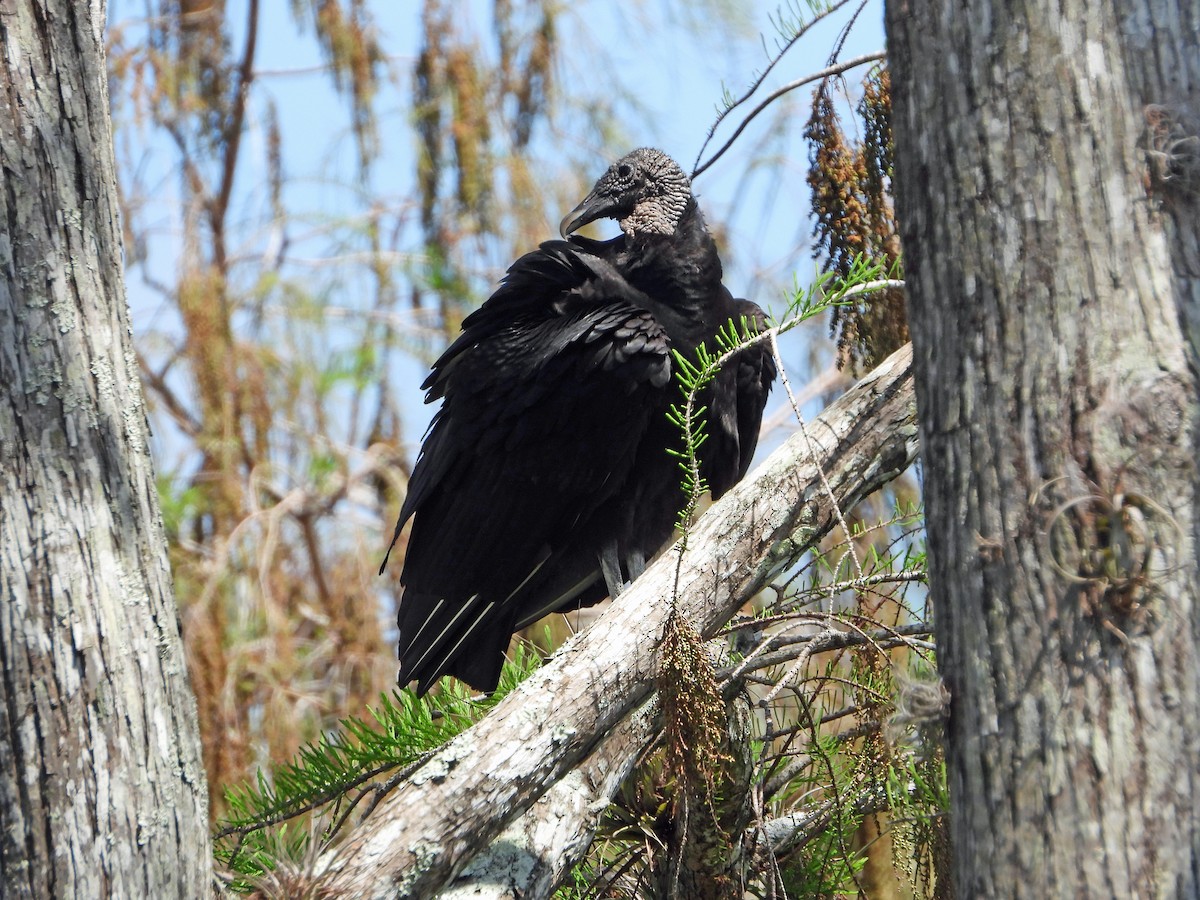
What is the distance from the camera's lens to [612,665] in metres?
1.93

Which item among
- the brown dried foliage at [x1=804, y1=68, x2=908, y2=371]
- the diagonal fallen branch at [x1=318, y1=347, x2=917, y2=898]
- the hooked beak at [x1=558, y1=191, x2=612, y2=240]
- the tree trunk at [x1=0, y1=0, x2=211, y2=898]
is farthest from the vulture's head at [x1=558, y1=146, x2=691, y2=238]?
the tree trunk at [x1=0, y1=0, x2=211, y2=898]

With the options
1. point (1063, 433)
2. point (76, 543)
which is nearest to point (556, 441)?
point (76, 543)

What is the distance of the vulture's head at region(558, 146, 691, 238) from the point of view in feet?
11.2

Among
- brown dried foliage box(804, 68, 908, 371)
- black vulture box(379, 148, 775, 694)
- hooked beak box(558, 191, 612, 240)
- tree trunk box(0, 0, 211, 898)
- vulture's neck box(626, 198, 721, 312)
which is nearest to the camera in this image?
tree trunk box(0, 0, 211, 898)

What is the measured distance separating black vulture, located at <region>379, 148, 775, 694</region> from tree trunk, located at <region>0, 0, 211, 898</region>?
137cm

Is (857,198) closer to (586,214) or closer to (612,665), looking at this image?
(612,665)

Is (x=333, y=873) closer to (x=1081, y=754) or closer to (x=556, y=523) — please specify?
(x=1081, y=754)

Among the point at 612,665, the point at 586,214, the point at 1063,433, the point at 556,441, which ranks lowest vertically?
the point at 612,665

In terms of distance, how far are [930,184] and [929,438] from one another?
0.93ft

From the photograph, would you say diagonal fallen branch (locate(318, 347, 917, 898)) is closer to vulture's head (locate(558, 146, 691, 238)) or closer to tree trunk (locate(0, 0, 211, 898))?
tree trunk (locate(0, 0, 211, 898))

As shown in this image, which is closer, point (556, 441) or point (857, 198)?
point (857, 198)

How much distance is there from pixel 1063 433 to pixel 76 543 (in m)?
1.14

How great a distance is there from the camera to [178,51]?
6.05m

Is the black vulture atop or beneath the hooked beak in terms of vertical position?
beneath
